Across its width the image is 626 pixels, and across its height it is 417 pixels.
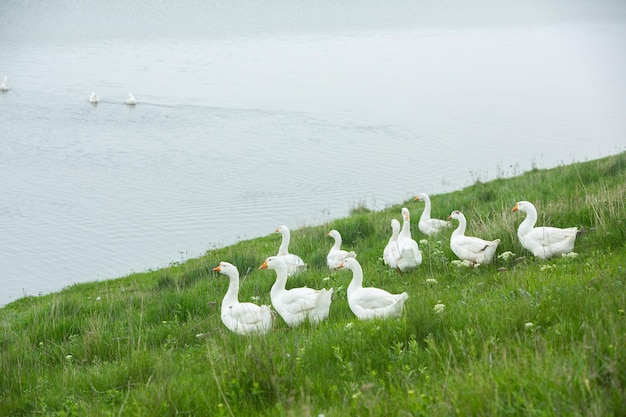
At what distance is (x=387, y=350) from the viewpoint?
256 inches

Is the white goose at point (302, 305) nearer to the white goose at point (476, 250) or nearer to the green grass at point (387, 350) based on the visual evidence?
the green grass at point (387, 350)

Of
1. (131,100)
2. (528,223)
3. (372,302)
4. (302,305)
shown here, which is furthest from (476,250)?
(131,100)

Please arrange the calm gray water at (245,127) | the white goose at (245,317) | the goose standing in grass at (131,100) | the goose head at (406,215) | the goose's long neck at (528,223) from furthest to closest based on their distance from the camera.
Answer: the goose standing in grass at (131,100)
the calm gray water at (245,127)
the goose head at (406,215)
the goose's long neck at (528,223)
the white goose at (245,317)

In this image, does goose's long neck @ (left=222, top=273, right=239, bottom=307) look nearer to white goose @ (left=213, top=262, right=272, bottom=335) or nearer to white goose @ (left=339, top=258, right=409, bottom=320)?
white goose @ (left=213, top=262, right=272, bottom=335)

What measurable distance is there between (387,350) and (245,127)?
3513 centimetres

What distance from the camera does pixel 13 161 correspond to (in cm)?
3350

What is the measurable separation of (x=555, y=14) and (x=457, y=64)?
73.6 metres

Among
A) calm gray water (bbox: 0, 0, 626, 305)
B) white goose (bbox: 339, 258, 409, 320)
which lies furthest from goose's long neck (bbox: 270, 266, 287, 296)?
calm gray water (bbox: 0, 0, 626, 305)


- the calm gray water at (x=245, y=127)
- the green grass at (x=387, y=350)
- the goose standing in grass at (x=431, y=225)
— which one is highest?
the calm gray water at (x=245, y=127)

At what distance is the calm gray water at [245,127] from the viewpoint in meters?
25.1

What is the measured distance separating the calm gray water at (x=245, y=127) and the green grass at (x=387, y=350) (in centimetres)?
954

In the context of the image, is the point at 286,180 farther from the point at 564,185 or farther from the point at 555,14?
the point at 555,14

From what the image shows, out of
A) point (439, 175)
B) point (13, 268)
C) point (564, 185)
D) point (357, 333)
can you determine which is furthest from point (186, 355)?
point (439, 175)

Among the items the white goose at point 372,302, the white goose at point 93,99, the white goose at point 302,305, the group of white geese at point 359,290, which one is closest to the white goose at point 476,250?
the group of white geese at point 359,290
